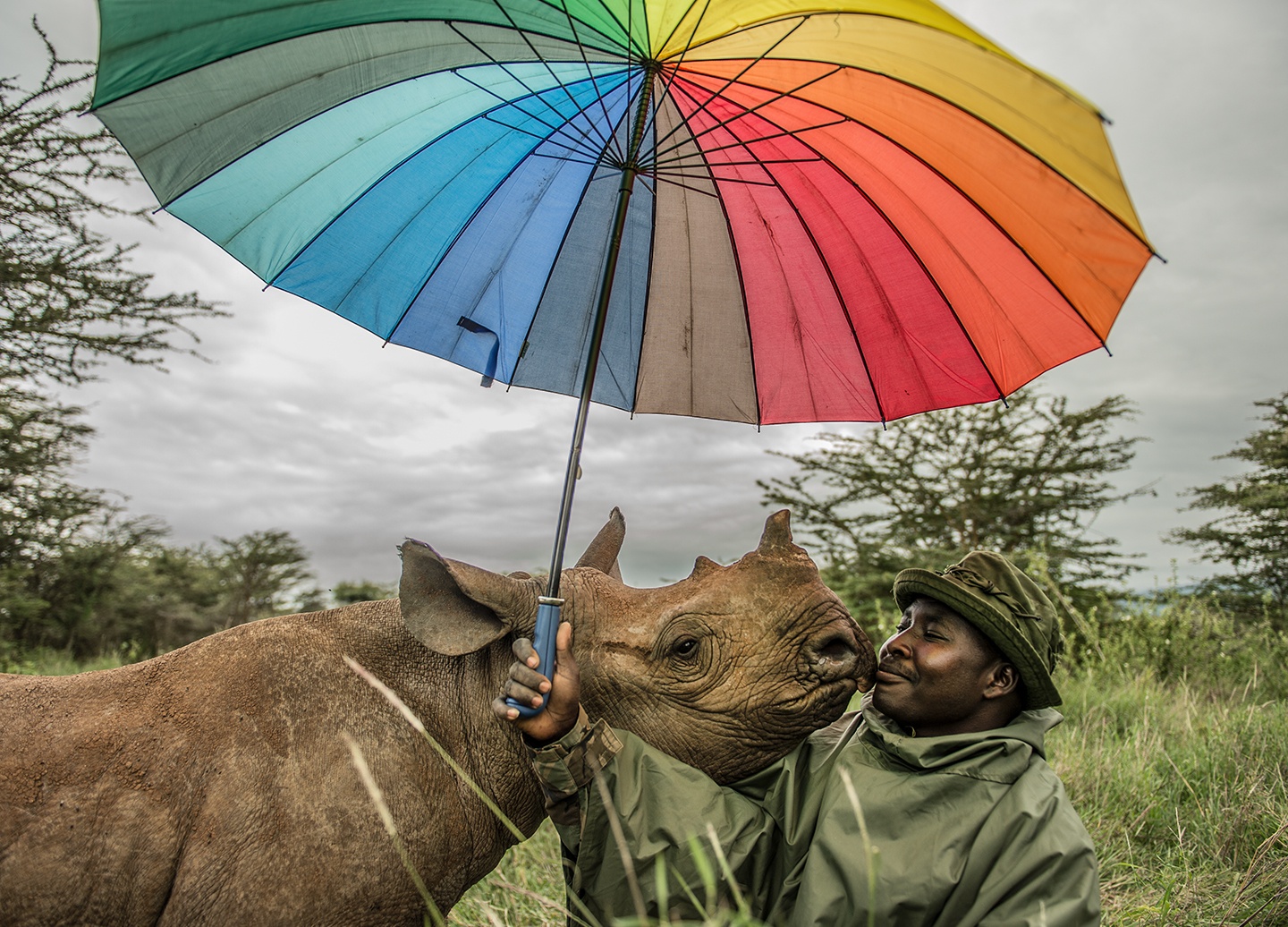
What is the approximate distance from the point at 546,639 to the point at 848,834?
3.45ft

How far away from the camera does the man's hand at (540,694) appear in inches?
91.1

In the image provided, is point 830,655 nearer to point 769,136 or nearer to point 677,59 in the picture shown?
point 769,136

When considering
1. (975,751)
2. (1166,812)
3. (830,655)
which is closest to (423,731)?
(830,655)

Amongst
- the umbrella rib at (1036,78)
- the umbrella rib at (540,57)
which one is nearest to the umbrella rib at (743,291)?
the umbrella rib at (540,57)

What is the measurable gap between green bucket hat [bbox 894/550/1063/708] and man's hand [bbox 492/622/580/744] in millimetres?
1328

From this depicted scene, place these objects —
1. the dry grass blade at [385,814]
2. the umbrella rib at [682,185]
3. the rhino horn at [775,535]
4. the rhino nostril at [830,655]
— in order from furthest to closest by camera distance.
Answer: the umbrella rib at [682,185] < the rhino horn at [775,535] < the rhino nostril at [830,655] < the dry grass blade at [385,814]

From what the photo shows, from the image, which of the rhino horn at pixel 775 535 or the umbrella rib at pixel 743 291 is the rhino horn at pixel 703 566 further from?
the umbrella rib at pixel 743 291

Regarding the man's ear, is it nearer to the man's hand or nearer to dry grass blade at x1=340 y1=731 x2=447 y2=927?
the man's hand

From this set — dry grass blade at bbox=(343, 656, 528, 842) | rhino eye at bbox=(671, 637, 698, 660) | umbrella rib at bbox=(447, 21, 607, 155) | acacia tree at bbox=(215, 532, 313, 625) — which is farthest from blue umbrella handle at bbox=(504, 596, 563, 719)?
acacia tree at bbox=(215, 532, 313, 625)

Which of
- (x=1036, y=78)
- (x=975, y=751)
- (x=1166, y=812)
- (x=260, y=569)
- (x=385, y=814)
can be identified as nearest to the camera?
(x=385, y=814)

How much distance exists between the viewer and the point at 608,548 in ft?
11.0

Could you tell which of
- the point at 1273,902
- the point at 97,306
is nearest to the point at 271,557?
the point at 97,306

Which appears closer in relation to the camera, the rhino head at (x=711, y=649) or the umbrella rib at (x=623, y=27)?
the rhino head at (x=711, y=649)

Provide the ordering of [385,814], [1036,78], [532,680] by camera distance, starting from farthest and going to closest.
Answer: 1. [1036,78]
2. [532,680]
3. [385,814]
